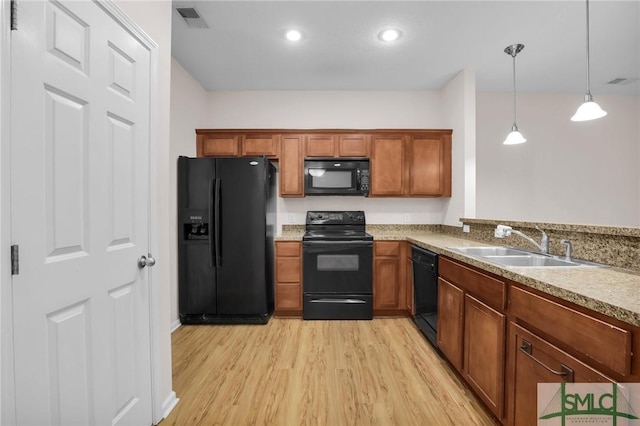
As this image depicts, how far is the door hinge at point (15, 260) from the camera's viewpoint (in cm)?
90

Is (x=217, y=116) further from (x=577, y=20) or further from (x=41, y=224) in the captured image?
(x=577, y=20)

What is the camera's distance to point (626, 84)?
364 cm

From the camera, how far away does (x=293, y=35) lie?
256cm

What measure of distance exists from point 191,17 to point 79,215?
198 cm

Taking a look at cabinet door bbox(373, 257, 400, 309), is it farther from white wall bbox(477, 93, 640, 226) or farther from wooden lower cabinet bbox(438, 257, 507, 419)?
white wall bbox(477, 93, 640, 226)

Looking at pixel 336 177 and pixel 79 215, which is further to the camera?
pixel 336 177

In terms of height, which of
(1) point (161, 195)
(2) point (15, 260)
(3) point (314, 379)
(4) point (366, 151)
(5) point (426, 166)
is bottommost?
(3) point (314, 379)

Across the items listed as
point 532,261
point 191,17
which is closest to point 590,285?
point 532,261

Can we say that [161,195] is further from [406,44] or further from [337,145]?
[406,44]

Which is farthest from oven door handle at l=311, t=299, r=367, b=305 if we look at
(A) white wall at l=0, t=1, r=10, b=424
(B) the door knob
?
(A) white wall at l=0, t=1, r=10, b=424

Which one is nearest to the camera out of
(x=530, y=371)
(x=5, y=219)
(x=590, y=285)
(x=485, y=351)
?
(x=5, y=219)

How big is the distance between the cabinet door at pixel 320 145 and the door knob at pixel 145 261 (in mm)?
2348

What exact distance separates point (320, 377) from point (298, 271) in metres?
1.30

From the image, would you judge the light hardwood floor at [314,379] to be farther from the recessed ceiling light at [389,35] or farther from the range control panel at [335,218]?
the recessed ceiling light at [389,35]
